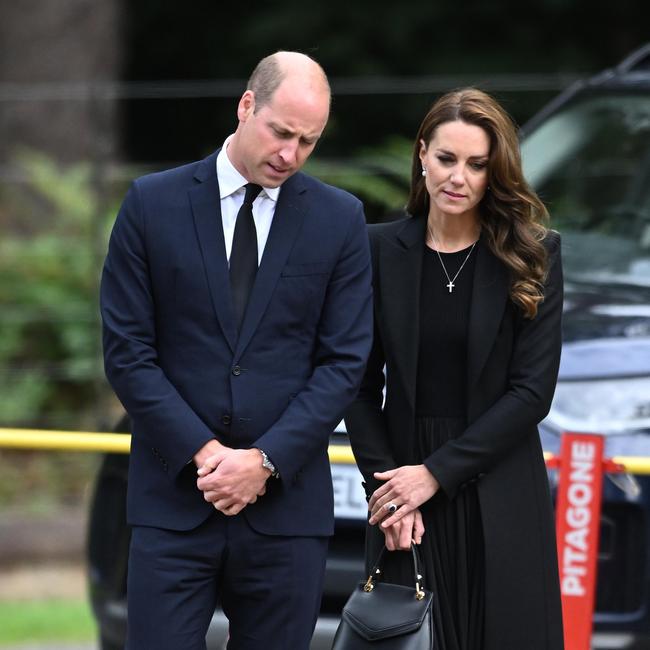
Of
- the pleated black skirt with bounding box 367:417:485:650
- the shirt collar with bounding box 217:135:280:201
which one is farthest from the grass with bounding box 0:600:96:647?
the shirt collar with bounding box 217:135:280:201

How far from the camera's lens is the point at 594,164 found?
6113 mm

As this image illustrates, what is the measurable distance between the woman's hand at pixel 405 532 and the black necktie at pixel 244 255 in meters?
0.60

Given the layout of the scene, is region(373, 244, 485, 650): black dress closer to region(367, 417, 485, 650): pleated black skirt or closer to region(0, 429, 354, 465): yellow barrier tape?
region(367, 417, 485, 650): pleated black skirt

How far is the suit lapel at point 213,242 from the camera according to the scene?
341cm

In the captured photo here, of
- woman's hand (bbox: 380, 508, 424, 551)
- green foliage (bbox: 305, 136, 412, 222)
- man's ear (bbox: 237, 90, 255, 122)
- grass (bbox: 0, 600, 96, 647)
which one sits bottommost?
grass (bbox: 0, 600, 96, 647)

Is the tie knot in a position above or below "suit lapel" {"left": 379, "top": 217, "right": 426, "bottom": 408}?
above

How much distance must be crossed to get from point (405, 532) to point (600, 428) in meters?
1.09

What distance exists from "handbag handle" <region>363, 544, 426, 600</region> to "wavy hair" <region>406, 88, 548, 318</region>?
622 millimetres

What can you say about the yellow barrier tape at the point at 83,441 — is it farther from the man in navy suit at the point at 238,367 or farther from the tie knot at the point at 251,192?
the tie knot at the point at 251,192

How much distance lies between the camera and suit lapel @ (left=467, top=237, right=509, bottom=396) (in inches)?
140

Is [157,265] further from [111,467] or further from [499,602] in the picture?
[111,467]

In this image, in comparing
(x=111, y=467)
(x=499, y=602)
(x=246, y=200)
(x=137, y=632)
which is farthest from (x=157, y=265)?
(x=111, y=467)

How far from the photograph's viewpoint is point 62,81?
10.7 meters

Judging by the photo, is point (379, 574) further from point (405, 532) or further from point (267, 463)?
A: point (267, 463)
